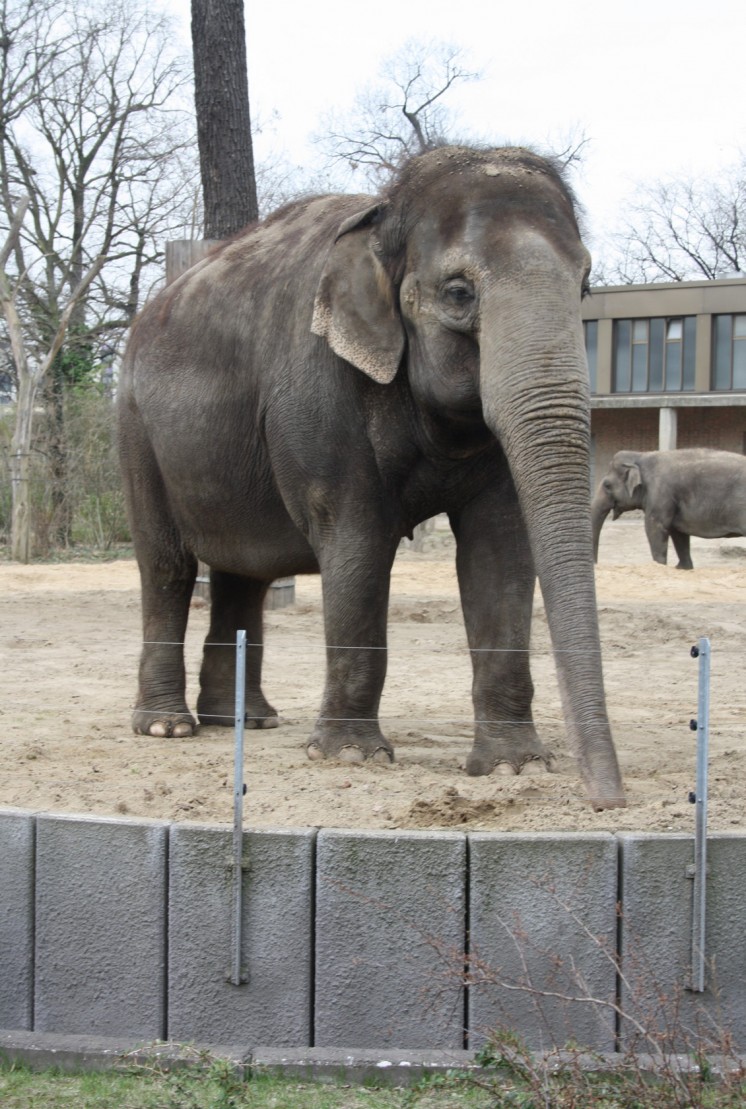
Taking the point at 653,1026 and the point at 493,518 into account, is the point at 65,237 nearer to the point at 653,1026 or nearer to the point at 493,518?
the point at 493,518

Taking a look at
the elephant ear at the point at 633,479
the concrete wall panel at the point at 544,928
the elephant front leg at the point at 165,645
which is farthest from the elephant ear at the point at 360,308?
the elephant ear at the point at 633,479

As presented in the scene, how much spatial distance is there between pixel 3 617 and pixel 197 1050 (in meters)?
9.35

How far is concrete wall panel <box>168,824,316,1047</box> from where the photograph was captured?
13.5ft

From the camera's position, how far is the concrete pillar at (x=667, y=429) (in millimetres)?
44438

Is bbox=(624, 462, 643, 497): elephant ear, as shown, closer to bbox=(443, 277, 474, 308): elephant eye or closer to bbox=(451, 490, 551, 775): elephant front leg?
bbox=(451, 490, 551, 775): elephant front leg

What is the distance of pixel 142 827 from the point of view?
4.21m

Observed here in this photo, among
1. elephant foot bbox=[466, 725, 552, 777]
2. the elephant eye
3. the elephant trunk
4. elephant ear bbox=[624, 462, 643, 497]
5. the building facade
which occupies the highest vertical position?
the building facade

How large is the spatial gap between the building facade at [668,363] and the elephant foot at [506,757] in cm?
3943

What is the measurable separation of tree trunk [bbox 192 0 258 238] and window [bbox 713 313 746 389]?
1340 inches

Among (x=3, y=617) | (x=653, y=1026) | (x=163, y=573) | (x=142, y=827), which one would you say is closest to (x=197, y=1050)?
(x=142, y=827)

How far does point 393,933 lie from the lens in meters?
4.07

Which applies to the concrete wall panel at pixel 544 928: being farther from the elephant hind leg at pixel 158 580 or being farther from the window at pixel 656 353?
the window at pixel 656 353

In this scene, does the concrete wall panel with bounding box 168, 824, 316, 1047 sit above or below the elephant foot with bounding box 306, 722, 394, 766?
below

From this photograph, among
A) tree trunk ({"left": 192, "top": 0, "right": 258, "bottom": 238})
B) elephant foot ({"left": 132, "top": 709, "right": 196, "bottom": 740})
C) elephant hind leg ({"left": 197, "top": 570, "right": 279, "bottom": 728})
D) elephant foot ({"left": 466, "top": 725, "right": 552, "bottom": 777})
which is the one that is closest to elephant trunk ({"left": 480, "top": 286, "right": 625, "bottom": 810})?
elephant foot ({"left": 466, "top": 725, "right": 552, "bottom": 777})
